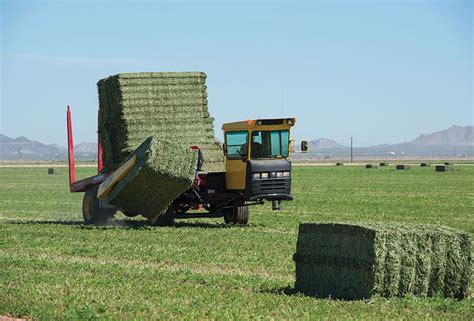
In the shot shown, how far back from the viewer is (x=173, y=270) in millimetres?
17719

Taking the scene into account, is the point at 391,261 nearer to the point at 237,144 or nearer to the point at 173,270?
the point at 173,270

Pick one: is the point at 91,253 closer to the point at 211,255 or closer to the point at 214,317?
the point at 211,255

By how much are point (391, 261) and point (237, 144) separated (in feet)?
45.5

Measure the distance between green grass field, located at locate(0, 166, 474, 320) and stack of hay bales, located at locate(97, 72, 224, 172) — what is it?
2167mm

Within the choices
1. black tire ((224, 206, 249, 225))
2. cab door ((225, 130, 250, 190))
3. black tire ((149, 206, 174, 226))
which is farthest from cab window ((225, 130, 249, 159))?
black tire ((149, 206, 174, 226))

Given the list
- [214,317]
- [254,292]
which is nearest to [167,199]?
[254,292]

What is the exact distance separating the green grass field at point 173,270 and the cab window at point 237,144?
1917mm

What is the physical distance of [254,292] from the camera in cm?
1493

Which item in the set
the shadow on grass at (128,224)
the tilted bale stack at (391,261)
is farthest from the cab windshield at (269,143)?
the tilted bale stack at (391,261)

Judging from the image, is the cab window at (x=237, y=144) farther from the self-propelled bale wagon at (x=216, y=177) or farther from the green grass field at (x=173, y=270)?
the green grass field at (x=173, y=270)

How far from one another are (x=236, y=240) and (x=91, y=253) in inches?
152

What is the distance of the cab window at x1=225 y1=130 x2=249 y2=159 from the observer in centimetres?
2708

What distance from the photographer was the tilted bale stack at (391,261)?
13.7 metres

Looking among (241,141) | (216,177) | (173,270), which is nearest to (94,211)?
(216,177)
